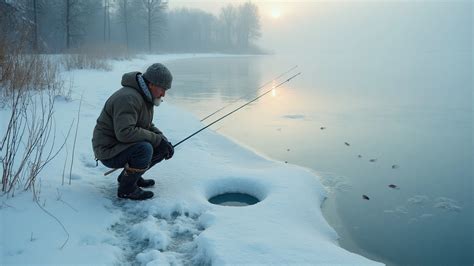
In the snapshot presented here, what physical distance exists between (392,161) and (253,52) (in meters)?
57.1

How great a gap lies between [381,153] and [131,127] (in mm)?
3938

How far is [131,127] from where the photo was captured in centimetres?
284

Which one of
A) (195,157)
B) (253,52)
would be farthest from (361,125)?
(253,52)

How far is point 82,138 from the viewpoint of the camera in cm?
473

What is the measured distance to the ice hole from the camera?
3.53 meters

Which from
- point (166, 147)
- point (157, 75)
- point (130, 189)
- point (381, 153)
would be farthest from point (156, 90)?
point (381, 153)

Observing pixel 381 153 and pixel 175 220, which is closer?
pixel 175 220

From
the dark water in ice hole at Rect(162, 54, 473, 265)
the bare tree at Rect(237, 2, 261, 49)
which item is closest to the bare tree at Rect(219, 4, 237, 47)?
the bare tree at Rect(237, 2, 261, 49)

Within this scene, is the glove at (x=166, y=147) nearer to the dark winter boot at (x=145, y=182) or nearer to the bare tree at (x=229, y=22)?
the dark winter boot at (x=145, y=182)

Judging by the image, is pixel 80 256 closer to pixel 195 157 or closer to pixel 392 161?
pixel 195 157

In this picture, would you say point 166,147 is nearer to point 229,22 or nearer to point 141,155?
point 141,155

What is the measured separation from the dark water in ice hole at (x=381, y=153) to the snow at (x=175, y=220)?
1.42 feet

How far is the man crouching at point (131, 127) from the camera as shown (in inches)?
111

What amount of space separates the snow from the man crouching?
0.31 metres
